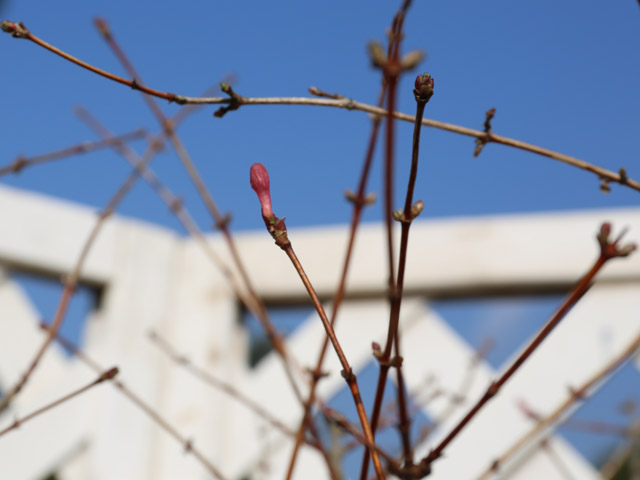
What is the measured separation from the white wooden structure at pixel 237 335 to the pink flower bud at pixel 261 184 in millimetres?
1149

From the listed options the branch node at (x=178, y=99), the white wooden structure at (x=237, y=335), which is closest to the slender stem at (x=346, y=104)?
the branch node at (x=178, y=99)

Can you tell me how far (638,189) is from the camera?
382 mm

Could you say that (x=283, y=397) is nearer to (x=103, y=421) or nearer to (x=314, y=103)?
(x=103, y=421)

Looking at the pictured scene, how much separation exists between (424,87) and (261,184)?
0.33ft

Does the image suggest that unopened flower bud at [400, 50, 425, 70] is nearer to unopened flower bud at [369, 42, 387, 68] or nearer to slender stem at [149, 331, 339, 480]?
unopened flower bud at [369, 42, 387, 68]

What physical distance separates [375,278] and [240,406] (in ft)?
1.35

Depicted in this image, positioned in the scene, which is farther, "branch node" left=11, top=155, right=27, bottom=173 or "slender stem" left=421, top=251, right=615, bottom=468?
"branch node" left=11, top=155, right=27, bottom=173

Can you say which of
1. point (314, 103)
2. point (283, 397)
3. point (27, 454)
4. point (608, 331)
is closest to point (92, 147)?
point (314, 103)

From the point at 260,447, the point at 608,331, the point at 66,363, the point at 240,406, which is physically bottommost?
the point at 608,331

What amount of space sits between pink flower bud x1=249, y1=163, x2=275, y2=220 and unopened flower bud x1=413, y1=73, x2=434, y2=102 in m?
0.09

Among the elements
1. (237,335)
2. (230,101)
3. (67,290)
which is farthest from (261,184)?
(237,335)

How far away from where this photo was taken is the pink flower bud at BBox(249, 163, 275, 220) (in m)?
0.32

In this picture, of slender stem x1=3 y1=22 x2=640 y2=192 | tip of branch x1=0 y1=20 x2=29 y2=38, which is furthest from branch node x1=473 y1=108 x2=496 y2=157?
tip of branch x1=0 y1=20 x2=29 y2=38

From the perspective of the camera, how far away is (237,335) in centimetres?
174
